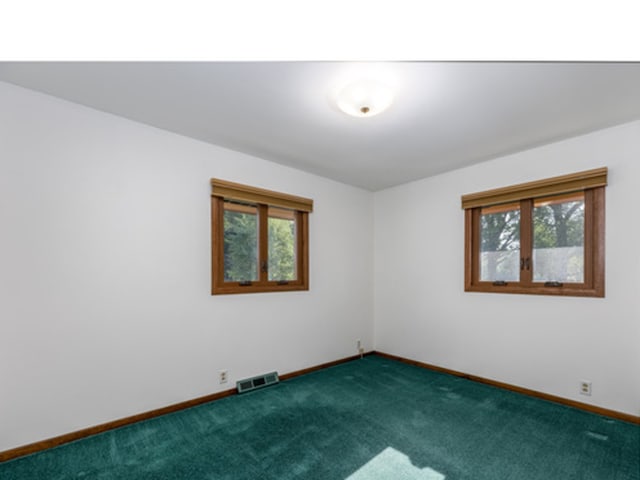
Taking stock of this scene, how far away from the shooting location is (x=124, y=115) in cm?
222

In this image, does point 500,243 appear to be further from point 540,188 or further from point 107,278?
point 107,278

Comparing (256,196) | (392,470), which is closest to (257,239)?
(256,196)

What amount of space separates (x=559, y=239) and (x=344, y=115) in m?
2.27

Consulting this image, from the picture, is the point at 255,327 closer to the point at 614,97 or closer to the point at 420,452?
the point at 420,452

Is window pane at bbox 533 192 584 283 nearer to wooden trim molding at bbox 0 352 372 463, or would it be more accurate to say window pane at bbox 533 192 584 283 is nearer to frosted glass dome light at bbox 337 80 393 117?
frosted glass dome light at bbox 337 80 393 117

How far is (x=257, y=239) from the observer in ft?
10.2

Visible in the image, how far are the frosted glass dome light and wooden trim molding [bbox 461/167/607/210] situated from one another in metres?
1.74

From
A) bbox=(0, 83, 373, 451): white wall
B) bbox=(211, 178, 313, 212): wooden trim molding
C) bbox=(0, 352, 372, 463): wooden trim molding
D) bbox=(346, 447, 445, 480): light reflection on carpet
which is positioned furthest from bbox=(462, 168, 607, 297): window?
bbox=(0, 352, 372, 463): wooden trim molding

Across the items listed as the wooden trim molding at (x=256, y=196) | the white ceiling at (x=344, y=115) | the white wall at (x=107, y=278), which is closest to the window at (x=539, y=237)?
the white ceiling at (x=344, y=115)

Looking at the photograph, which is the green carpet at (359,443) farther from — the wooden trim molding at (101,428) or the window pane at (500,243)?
the window pane at (500,243)

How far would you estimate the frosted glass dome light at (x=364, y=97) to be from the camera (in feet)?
5.76

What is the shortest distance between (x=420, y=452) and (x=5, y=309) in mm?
2723

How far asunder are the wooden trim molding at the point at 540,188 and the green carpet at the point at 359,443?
6.03ft
